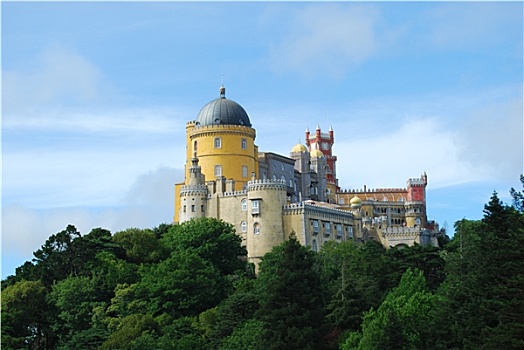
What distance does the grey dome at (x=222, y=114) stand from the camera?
98.2 meters

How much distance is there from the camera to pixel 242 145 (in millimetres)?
97875

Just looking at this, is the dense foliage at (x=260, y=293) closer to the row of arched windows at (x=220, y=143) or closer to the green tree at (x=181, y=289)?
the green tree at (x=181, y=289)

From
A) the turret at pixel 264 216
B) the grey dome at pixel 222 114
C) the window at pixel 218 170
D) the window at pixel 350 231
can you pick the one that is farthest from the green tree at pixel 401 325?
the grey dome at pixel 222 114

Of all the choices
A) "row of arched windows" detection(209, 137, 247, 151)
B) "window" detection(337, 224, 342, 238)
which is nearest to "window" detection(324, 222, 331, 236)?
"window" detection(337, 224, 342, 238)

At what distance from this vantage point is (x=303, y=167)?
11062cm

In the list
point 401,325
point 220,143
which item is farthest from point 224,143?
point 401,325

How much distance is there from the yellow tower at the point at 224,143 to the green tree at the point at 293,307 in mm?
33461

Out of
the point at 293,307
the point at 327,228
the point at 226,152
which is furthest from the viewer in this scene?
the point at 226,152

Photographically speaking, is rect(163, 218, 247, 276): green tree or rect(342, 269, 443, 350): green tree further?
rect(163, 218, 247, 276): green tree

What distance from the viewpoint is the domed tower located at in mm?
109188

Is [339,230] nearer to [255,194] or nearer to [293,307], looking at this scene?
[255,194]

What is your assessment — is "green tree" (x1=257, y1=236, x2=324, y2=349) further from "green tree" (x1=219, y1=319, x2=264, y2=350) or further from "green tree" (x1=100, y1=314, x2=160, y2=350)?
"green tree" (x1=100, y1=314, x2=160, y2=350)

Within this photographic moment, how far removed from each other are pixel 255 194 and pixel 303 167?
67.7ft

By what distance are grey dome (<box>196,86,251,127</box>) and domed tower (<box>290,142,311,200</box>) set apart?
12.6 meters
